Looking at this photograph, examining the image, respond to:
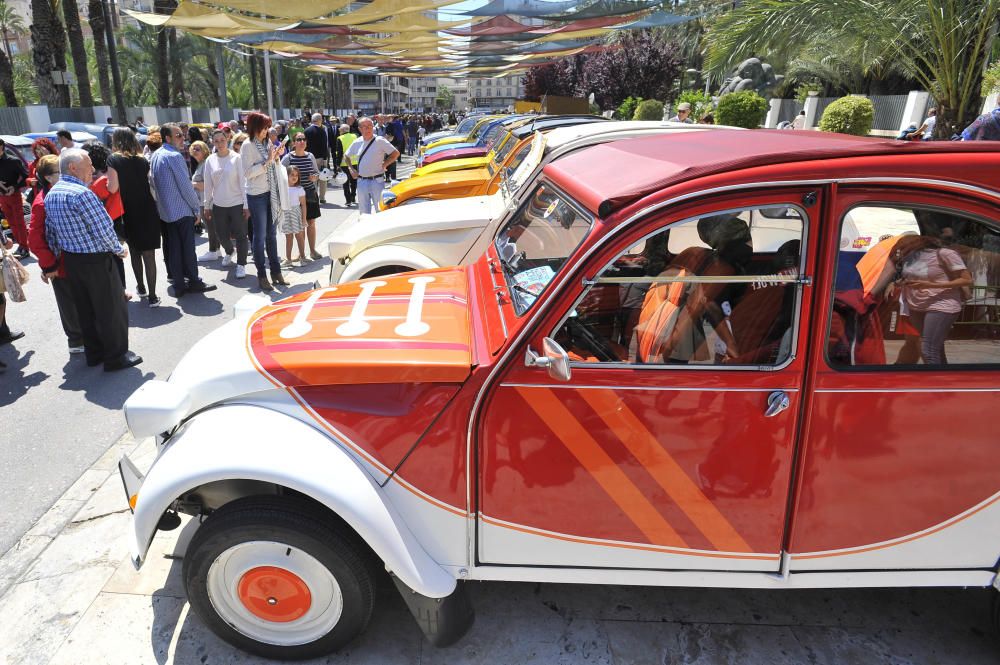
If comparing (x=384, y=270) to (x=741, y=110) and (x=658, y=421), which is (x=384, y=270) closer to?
(x=658, y=421)

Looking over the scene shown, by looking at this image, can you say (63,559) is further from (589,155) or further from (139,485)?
(589,155)

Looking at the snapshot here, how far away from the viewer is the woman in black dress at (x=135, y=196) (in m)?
6.52

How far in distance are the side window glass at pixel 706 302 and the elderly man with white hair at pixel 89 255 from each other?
13.8ft

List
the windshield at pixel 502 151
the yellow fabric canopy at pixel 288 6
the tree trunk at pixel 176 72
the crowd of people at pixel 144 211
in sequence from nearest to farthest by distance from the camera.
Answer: the crowd of people at pixel 144 211 → the windshield at pixel 502 151 → the yellow fabric canopy at pixel 288 6 → the tree trunk at pixel 176 72

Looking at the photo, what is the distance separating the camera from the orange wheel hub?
7.88ft

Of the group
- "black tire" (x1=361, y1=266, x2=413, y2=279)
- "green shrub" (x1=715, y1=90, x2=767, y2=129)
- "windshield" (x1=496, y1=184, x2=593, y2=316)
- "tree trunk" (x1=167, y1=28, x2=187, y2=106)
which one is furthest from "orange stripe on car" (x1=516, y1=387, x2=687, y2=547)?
"tree trunk" (x1=167, y1=28, x2=187, y2=106)

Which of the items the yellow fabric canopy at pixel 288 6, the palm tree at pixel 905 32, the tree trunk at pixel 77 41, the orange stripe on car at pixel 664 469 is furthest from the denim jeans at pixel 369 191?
the tree trunk at pixel 77 41

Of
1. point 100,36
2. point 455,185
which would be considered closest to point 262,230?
point 455,185

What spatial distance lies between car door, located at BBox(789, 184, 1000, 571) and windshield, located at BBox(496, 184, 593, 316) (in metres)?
0.93

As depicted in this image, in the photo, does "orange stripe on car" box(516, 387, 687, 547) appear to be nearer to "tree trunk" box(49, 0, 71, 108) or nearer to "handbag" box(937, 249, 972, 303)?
"handbag" box(937, 249, 972, 303)

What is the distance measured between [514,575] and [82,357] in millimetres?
4891

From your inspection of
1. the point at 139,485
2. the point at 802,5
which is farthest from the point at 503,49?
the point at 139,485

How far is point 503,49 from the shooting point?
18875 mm

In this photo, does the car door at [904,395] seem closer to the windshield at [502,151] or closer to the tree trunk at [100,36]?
the windshield at [502,151]
